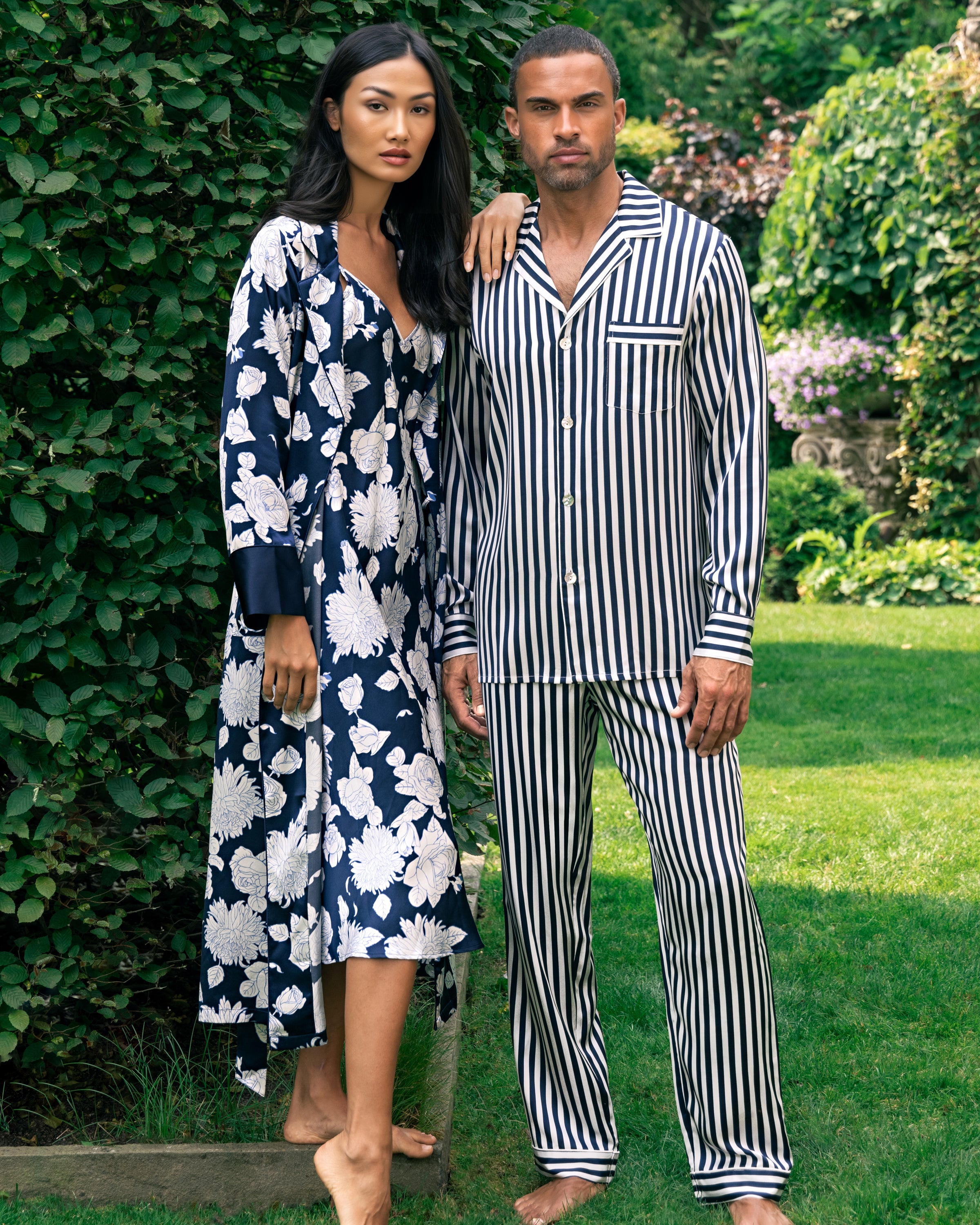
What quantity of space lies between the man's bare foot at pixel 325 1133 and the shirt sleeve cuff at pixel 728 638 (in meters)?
1.18

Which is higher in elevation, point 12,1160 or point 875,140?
point 875,140

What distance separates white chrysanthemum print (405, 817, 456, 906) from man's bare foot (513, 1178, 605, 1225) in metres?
0.71

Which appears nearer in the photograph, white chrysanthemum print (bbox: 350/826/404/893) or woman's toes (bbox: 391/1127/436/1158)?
white chrysanthemum print (bbox: 350/826/404/893)

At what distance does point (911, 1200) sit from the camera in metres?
2.61

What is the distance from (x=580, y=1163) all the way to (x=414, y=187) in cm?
203

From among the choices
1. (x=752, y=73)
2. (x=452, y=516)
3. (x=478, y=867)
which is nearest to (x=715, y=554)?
(x=452, y=516)

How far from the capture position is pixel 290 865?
2473 mm

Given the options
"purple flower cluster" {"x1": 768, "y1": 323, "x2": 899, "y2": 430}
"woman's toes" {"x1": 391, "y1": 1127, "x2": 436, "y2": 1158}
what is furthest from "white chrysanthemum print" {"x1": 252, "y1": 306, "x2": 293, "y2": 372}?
"purple flower cluster" {"x1": 768, "y1": 323, "x2": 899, "y2": 430}

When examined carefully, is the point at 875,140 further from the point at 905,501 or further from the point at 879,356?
the point at 905,501

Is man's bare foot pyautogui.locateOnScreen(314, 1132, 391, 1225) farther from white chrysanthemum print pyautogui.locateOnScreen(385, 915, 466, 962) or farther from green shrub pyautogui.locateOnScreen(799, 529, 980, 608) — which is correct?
green shrub pyautogui.locateOnScreen(799, 529, 980, 608)

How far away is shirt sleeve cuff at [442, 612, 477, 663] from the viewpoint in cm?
272

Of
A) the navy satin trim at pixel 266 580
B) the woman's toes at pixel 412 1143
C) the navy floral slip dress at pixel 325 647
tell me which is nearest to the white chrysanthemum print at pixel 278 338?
the navy floral slip dress at pixel 325 647

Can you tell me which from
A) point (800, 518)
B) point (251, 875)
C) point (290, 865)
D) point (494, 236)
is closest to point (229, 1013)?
point (251, 875)

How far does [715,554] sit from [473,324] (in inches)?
25.5
